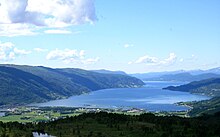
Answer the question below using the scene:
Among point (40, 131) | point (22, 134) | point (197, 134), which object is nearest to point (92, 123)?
point (40, 131)

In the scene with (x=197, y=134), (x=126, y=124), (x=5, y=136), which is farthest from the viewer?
(x=126, y=124)

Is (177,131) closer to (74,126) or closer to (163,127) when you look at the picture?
(163,127)

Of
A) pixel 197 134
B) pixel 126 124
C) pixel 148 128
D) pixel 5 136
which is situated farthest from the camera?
pixel 126 124

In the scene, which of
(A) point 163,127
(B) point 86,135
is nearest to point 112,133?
(B) point 86,135

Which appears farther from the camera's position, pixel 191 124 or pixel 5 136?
pixel 191 124

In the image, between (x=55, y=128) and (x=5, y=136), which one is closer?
(x=5, y=136)

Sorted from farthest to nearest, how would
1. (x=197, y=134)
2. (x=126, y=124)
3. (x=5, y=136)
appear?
1. (x=126, y=124)
2. (x=197, y=134)
3. (x=5, y=136)

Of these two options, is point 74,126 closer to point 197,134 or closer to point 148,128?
point 148,128

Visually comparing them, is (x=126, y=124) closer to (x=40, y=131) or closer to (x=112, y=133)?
(x=112, y=133)

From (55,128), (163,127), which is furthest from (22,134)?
(163,127)

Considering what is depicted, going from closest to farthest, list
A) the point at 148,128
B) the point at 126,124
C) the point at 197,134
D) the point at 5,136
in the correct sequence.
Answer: the point at 5,136 < the point at 197,134 < the point at 148,128 < the point at 126,124
